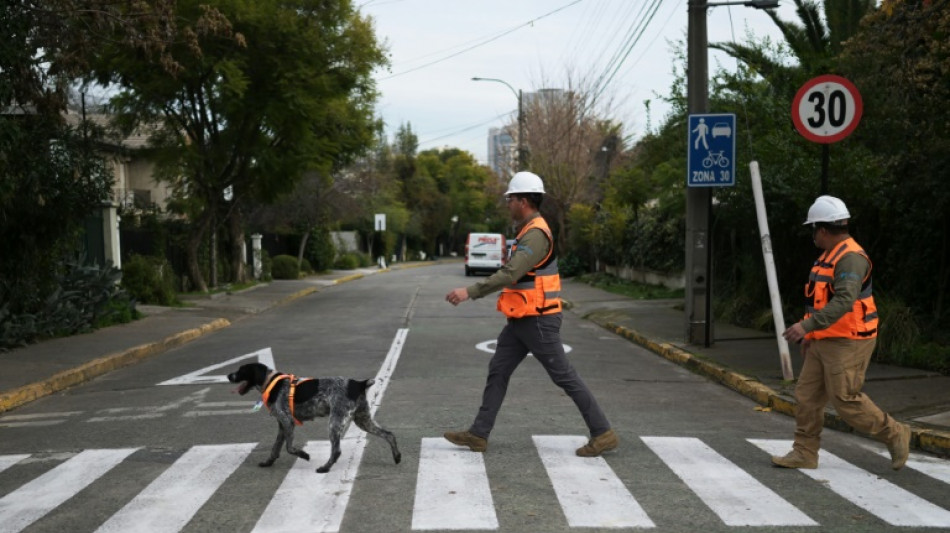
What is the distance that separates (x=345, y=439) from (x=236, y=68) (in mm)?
15691

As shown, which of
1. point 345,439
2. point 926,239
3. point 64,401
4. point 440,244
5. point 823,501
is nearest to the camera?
point 823,501

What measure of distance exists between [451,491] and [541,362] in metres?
1.34

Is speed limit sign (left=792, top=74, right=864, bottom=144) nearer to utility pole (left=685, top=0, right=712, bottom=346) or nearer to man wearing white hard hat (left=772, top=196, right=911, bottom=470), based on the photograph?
man wearing white hard hat (left=772, top=196, right=911, bottom=470)

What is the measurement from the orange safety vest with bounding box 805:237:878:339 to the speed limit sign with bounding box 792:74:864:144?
3.46 metres

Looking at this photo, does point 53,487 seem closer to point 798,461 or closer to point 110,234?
point 798,461

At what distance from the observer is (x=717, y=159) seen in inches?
502

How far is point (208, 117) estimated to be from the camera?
24812mm

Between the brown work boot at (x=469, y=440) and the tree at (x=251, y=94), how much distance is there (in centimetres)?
1567

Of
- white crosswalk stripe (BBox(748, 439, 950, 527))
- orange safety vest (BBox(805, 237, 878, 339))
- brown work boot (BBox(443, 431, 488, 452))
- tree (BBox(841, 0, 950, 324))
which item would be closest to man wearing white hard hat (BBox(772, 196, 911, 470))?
orange safety vest (BBox(805, 237, 878, 339))

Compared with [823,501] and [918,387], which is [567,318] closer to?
[918,387]

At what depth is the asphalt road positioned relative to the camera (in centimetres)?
530

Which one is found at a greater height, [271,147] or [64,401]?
[271,147]

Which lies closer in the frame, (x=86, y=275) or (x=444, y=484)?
(x=444, y=484)

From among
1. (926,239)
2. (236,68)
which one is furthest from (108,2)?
(926,239)
